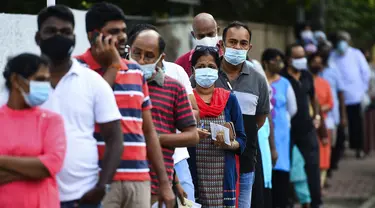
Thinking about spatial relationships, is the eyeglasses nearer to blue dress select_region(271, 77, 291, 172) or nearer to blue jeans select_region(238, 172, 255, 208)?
blue jeans select_region(238, 172, 255, 208)

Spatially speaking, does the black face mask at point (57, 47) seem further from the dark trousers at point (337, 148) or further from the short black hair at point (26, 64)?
the dark trousers at point (337, 148)

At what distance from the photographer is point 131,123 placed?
6.37m

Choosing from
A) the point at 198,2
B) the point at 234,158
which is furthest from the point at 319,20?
the point at 234,158

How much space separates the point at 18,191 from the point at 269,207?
512 cm

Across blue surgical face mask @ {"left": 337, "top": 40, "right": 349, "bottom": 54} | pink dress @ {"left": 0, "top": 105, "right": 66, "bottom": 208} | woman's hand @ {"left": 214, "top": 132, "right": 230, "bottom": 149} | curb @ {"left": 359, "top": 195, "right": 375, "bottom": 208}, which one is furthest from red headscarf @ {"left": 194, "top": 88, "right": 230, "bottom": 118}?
blue surgical face mask @ {"left": 337, "top": 40, "right": 349, "bottom": 54}

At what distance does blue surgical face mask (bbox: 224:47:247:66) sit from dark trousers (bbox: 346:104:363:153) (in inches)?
400

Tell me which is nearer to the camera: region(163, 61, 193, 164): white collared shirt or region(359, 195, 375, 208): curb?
region(163, 61, 193, 164): white collared shirt

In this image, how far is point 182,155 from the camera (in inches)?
314

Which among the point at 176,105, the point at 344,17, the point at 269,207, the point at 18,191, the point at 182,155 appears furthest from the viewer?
the point at 344,17

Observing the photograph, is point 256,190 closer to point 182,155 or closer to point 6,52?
point 182,155

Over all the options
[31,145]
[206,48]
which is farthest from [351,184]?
[31,145]

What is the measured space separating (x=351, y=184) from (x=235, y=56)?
8.99 meters

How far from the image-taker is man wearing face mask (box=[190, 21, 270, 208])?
8.91m

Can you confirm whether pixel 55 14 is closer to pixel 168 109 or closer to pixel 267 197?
pixel 168 109
